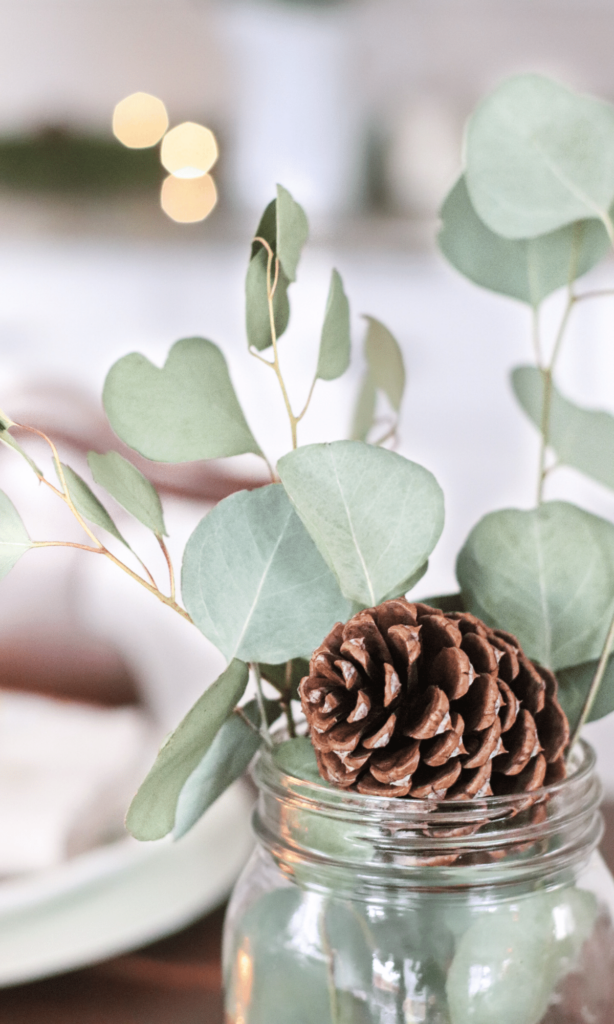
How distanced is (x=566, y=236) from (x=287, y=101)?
6.97ft

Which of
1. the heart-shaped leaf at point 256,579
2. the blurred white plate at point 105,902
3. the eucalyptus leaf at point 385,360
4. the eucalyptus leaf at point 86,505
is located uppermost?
the eucalyptus leaf at point 385,360

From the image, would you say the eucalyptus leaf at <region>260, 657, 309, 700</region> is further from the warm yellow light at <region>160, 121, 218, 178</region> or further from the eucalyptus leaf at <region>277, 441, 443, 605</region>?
the warm yellow light at <region>160, 121, 218, 178</region>

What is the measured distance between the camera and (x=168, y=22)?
2150mm

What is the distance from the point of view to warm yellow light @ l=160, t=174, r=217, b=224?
2.15 metres

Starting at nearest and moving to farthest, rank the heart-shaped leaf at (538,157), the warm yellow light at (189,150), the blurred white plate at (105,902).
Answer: the heart-shaped leaf at (538,157) → the blurred white plate at (105,902) → the warm yellow light at (189,150)

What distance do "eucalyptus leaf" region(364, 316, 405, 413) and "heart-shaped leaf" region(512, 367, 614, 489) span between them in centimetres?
4

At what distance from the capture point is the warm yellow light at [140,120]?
7.03ft

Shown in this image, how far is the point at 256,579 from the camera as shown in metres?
0.22

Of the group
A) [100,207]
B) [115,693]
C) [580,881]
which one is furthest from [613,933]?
[100,207]

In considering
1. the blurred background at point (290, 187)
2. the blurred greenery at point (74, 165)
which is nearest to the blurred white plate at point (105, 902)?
the blurred background at point (290, 187)

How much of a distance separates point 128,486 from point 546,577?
0.10 meters

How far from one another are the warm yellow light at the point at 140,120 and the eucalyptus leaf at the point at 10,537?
210 centimetres

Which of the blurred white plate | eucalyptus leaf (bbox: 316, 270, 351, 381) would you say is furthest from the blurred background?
eucalyptus leaf (bbox: 316, 270, 351, 381)

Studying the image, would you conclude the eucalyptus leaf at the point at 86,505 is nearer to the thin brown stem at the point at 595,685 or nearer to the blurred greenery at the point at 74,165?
the thin brown stem at the point at 595,685
